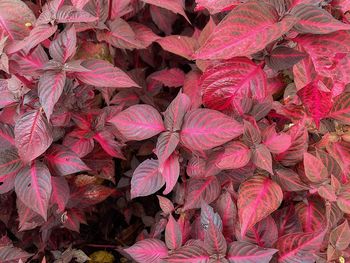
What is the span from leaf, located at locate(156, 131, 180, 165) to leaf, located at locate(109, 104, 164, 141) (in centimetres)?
2

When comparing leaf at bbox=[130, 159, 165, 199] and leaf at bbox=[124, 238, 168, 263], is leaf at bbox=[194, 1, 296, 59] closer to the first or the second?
leaf at bbox=[130, 159, 165, 199]

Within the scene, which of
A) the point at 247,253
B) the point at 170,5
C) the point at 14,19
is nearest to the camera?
the point at 247,253

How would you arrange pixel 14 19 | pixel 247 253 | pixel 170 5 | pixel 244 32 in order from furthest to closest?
1. pixel 170 5
2. pixel 14 19
3. pixel 247 253
4. pixel 244 32

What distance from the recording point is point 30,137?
948 mm

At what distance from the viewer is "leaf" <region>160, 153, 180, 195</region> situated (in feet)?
3.23

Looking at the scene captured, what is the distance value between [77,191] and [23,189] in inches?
10.3

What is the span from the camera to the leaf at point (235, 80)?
0.95 metres

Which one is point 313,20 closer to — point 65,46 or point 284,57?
point 284,57

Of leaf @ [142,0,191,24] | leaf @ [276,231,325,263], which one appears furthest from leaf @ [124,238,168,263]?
leaf @ [142,0,191,24]

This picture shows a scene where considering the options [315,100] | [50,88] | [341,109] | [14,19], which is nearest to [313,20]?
[315,100]

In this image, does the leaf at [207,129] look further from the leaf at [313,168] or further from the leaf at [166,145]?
the leaf at [313,168]

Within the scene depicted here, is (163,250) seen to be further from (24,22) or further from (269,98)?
(24,22)

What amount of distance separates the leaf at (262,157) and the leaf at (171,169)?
17cm

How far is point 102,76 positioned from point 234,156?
320mm
